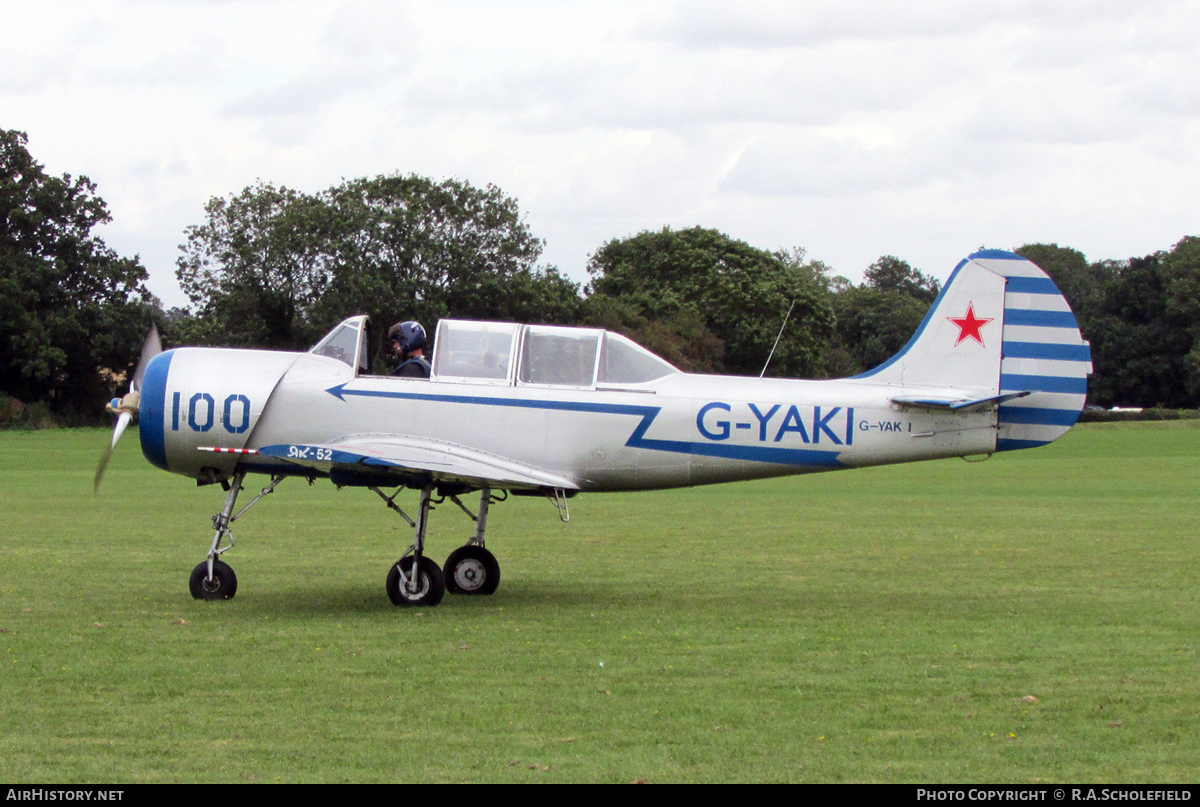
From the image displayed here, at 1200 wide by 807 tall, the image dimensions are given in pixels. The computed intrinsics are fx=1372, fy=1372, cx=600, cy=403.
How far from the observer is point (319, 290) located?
5778cm

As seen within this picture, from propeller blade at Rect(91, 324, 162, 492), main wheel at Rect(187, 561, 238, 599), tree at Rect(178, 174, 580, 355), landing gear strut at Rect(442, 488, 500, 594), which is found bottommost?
main wheel at Rect(187, 561, 238, 599)

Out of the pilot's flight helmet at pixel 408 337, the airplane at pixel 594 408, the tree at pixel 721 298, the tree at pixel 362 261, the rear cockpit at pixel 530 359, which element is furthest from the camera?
the tree at pixel 721 298

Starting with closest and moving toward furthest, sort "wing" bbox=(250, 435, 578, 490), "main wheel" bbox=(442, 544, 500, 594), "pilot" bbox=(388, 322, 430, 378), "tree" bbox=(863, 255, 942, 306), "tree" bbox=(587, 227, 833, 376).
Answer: "wing" bbox=(250, 435, 578, 490)
"pilot" bbox=(388, 322, 430, 378)
"main wheel" bbox=(442, 544, 500, 594)
"tree" bbox=(587, 227, 833, 376)
"tree" bbox=(863, 255, 942, 306)

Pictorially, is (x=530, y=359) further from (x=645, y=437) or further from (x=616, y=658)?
(x=616, y=658)

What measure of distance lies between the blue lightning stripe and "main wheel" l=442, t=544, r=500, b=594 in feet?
5.44

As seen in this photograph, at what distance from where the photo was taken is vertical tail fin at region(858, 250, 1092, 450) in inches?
459

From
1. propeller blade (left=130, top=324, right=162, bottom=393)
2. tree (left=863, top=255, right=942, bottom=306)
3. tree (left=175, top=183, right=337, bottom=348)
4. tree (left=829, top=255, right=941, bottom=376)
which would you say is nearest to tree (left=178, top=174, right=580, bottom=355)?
tree (left=175, top=183, right=337, bottom=348)

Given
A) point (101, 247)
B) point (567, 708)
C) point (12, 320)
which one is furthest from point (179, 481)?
point (101, 247)

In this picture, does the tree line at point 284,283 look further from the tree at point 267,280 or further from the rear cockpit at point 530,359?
the rear cockpit at point 530,359

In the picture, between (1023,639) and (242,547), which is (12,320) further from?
(1023,639)

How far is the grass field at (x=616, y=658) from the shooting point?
258 inches

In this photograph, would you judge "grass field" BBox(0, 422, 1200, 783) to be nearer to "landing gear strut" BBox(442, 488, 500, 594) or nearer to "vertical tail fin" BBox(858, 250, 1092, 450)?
"landing gear strut" BBox(442, 488, 500, 594)

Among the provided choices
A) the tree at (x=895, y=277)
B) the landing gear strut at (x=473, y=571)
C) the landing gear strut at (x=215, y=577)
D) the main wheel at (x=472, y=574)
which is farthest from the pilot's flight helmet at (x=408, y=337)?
the tree at (x=895, y=277)

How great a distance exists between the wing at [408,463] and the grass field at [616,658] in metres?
1.10
